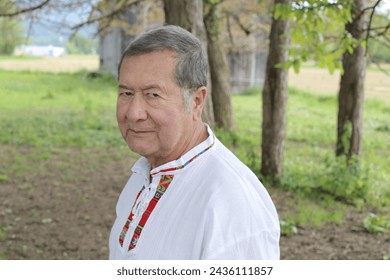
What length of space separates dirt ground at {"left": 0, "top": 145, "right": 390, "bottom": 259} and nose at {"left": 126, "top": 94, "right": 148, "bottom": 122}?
11.1 ft

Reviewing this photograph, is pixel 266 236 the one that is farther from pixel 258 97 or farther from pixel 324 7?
pixel 258 97

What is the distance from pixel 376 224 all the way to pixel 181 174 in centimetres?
453

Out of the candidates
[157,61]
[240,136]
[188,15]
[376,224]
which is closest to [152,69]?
[157,61]

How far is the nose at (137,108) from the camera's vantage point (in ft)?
5.98

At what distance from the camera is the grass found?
7.00 metres

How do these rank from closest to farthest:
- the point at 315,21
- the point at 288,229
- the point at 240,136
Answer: the point at 315,21 < the point at 288,229 < the point at 240,136

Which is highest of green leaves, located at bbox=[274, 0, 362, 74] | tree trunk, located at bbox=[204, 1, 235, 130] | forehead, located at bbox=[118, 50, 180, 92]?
green leaves, located at bbox=[274, 0, 362, 74]

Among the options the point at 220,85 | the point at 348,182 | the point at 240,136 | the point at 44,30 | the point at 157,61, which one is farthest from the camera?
the point at 220,85

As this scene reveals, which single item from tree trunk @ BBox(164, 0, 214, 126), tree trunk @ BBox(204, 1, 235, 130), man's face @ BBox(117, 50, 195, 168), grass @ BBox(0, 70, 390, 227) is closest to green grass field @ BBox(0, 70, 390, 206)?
grass @ BBox(0, 70, 390, 227)

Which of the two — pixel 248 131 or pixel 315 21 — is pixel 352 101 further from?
pixel 248 131

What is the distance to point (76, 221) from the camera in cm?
586

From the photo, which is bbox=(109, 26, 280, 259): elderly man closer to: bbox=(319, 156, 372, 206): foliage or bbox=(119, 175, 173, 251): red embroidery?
bbox=(119, 175, 173, 251): red embroidery

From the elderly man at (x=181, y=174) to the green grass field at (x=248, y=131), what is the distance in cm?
520
